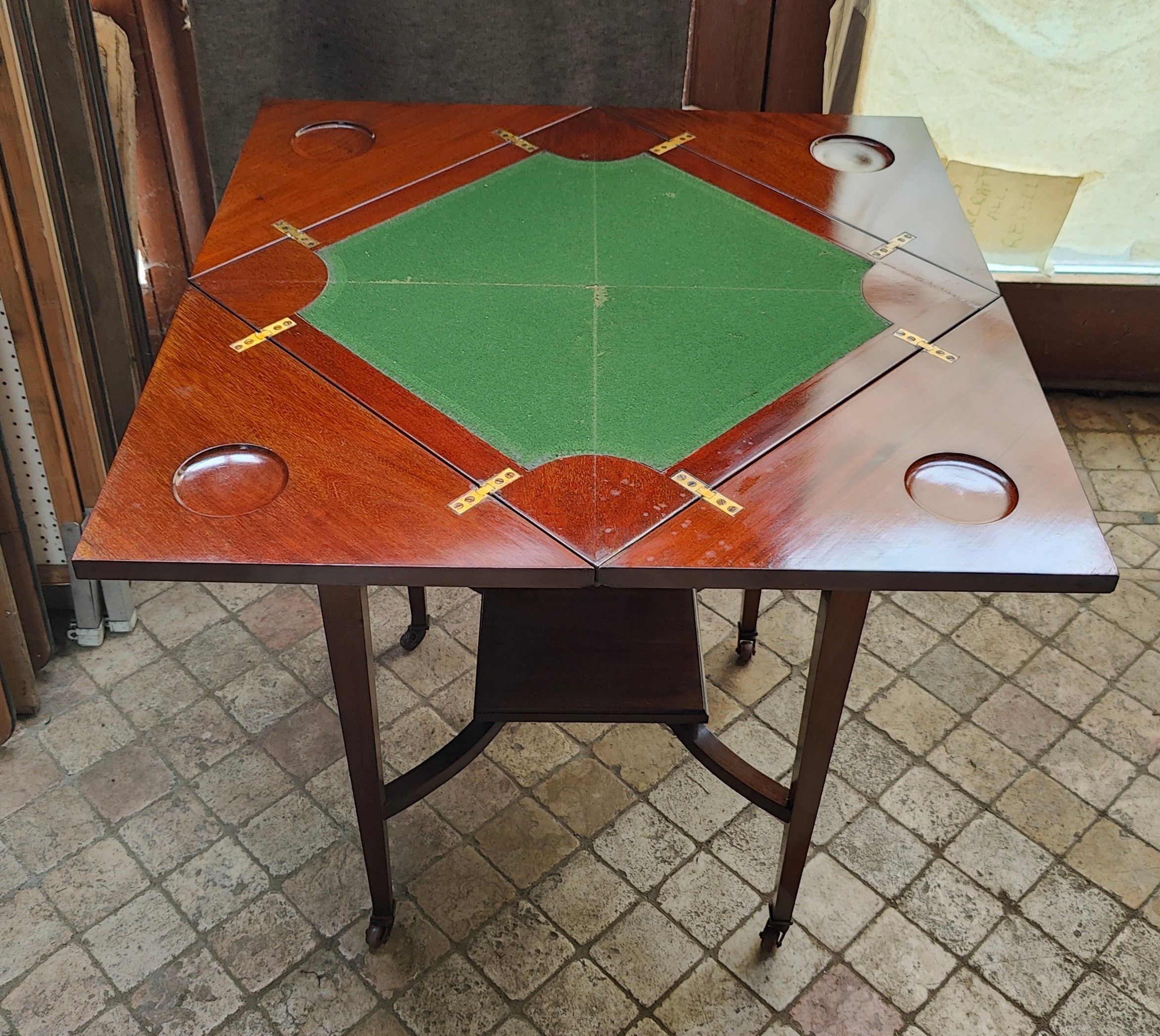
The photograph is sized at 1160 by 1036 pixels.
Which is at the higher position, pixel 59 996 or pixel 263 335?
pixel 263 335

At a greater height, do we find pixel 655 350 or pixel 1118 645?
pixel 655 350

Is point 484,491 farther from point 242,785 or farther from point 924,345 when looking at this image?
point 242,785

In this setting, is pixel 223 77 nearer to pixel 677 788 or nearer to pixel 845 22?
pixel 845 22

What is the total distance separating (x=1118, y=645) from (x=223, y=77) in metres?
2.82

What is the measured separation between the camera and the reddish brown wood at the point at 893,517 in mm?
1631

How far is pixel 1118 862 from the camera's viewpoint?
8.23 feet

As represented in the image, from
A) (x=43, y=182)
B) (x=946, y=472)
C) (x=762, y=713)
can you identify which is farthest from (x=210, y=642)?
(x=946, y=472)

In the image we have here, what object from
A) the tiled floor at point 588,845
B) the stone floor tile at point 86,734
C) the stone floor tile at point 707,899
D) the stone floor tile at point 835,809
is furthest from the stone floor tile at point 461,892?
the stone floor tile at point 86,734

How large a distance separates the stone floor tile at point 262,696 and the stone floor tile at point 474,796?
1.49 feet

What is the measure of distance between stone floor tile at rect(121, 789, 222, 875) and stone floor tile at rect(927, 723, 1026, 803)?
1688 millimetres

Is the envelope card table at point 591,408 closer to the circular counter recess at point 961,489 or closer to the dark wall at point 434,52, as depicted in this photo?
the circular counter recess at point 961,489

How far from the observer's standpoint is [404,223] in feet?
7.60

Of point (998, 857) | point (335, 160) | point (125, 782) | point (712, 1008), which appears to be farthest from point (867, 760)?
point (335, 160)

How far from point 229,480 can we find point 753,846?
1.45 m
